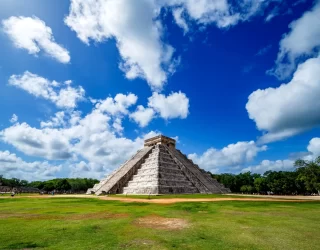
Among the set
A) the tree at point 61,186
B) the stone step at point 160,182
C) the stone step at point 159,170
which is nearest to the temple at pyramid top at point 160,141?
the stone step at point 159,170

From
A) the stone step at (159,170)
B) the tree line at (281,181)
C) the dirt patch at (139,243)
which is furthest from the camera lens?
the tree line at (281,181)

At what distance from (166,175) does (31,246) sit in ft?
104

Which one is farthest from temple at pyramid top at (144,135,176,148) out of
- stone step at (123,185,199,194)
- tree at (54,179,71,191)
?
tree at (54,179,71,191)

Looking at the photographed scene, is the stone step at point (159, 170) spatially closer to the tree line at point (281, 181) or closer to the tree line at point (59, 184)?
the tree line at point (281, 181)

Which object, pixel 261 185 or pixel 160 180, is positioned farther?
pixel 261 185

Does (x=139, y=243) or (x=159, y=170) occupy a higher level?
(x=159, y=170)

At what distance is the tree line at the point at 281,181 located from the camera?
46.0 metres

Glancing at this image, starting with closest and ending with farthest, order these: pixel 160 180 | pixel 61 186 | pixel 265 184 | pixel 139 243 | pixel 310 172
Result: pixel 139 243
pixel 160 180
pixel 310 172
pixel 265 184
pixel 61 186

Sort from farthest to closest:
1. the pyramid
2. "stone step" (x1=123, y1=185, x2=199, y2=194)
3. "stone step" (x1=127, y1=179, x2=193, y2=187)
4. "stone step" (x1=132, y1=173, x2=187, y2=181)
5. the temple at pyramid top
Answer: the temple at pyramid top
"stone step" (x1=132, y1=173, x2=187, y2=181)
the pyramid
"stone step" (x1=127, y1=179, x2=193, y2=187)
"stone step" (x1=123, y1=185, x2=199, y2=194)

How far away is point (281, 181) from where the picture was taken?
2606 inches

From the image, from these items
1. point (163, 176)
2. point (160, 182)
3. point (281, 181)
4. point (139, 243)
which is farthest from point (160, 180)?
point (281, 181)

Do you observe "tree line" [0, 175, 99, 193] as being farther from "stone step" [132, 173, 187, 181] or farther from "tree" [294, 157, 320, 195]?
"tree" [294, 157, 320, 195]

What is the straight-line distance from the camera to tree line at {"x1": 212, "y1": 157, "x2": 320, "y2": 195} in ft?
151

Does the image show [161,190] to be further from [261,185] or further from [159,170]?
[261,185]
